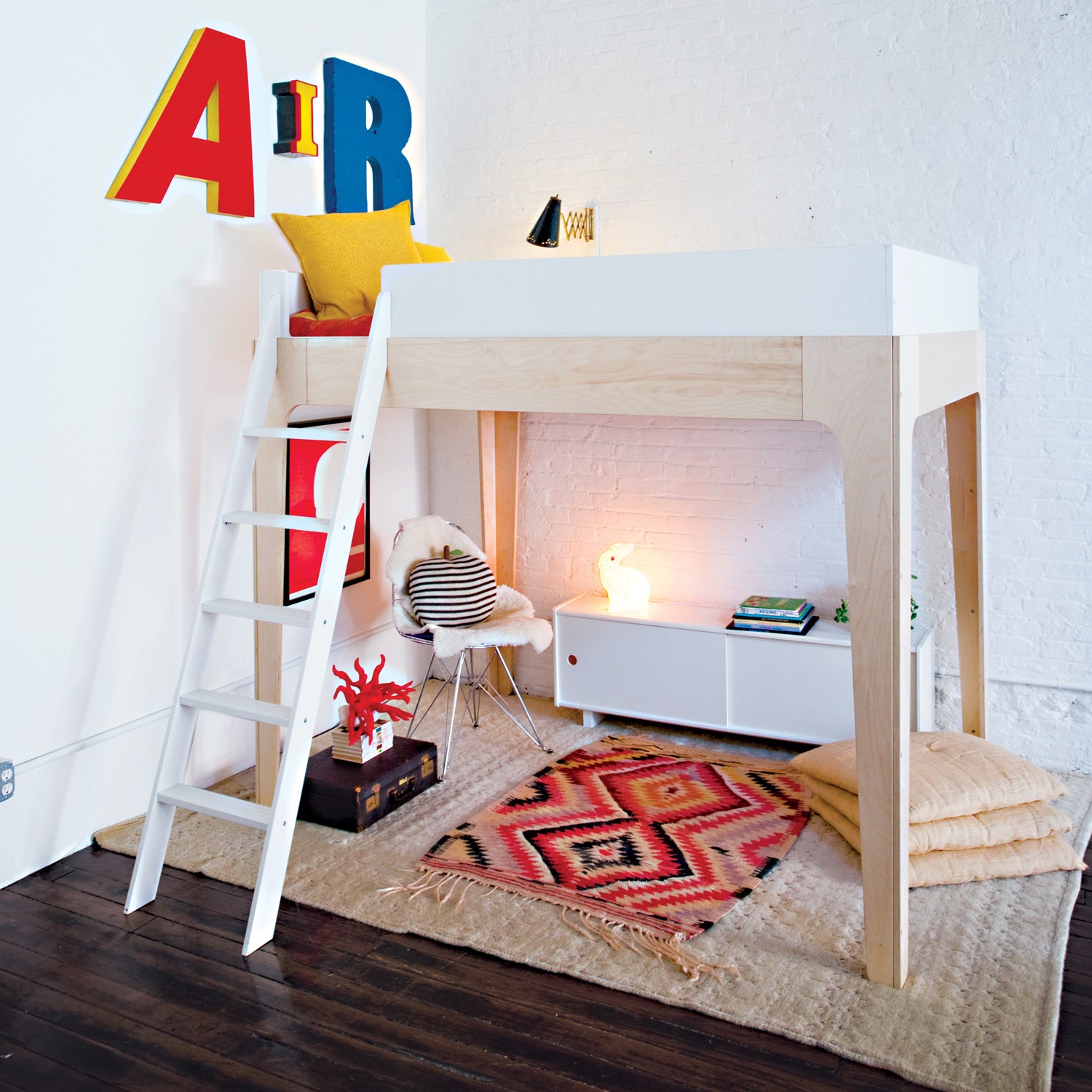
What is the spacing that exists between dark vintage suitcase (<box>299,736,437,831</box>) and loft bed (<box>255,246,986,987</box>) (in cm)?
42

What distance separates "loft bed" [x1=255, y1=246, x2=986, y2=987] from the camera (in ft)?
7.38

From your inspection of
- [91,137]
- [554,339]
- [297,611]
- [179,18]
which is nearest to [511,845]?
[297,611]

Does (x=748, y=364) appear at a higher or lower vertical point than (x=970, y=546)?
higher

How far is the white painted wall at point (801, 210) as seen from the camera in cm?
339

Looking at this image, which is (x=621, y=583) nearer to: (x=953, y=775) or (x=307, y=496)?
(x=307, y=496)

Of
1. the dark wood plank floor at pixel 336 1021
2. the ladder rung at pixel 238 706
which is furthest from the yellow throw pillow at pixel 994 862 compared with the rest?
the ladder rung at pixel 238 706

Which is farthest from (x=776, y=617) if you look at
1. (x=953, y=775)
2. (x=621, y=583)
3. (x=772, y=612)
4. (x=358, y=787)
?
(x=358, y=787)

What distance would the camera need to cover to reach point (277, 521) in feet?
9.21

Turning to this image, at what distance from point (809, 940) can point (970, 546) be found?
146 centimetres

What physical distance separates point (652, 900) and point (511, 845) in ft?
1.54

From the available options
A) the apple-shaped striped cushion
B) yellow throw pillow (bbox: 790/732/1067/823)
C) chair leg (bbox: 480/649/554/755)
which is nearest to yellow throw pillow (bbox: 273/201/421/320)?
the apple-shaped striped cushion

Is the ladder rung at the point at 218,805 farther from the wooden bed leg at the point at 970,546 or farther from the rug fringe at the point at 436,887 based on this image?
the wooden bed leg at the point at 970,546

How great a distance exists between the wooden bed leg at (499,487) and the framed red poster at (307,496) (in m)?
0.58

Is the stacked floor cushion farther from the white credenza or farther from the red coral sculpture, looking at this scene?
the red coral sculpture
